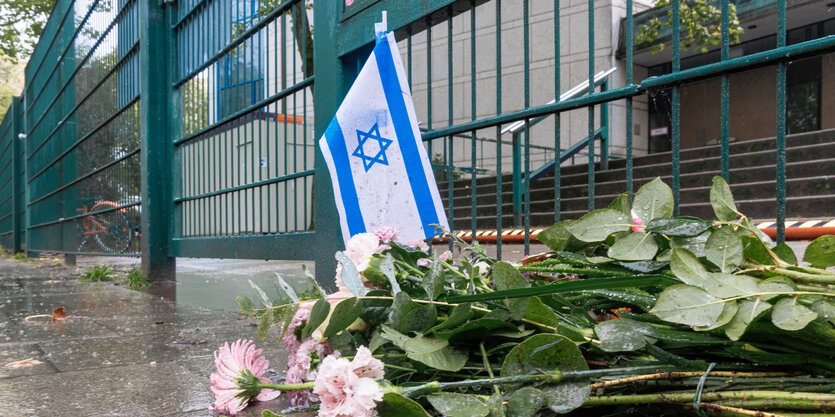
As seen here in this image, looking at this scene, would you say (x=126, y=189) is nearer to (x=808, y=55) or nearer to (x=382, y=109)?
(x=382, y=109)

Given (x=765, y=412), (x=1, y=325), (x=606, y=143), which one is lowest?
(x=1, y=325)

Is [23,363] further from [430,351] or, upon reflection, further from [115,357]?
[430,351]

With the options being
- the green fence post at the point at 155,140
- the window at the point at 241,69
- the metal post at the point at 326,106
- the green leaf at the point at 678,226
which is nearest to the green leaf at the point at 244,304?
the green leaf at the point at 678,226

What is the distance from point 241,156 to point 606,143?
26.1 ft

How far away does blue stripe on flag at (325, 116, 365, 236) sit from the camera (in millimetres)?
2221

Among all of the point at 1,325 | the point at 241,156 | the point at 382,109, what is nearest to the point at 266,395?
the point at 382,109

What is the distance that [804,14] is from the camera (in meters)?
12.2

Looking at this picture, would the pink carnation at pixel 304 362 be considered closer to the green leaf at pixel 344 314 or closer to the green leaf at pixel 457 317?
the green leaf at pixel 344 314

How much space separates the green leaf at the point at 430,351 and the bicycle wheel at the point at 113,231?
18.7 feet

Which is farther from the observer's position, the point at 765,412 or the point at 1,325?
the point at 1,325

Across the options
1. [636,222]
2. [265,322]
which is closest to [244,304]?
[265,322]

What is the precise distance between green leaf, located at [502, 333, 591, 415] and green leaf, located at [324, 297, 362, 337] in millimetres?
302

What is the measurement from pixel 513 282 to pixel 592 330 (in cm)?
16

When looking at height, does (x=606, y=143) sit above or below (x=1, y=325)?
above
